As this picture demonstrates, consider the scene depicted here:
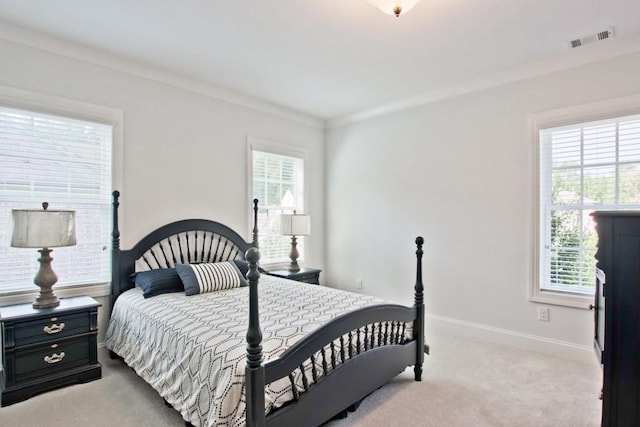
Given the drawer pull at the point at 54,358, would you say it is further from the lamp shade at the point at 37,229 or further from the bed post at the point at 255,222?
the bed post at the point at 255,222

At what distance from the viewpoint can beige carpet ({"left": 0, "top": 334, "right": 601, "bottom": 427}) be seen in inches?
88.0

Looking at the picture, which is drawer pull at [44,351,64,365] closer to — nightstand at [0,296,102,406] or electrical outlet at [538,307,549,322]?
nightstand at [0,296,102,406]

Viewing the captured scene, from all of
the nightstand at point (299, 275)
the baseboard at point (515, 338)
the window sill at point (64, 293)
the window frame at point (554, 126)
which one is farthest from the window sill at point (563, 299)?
the window sill at point (64, 293)

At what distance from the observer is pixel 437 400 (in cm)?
248

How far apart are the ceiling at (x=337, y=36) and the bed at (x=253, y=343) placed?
142 cm

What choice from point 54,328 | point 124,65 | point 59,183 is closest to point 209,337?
point 54,328

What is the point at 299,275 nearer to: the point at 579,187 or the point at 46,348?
the point at 46,348

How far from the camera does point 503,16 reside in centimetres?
259

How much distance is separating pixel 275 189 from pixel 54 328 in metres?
2.79

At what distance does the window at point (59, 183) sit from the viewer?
278cm

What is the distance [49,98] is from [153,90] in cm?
88

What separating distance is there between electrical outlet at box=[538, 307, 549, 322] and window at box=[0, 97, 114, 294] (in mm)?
4039

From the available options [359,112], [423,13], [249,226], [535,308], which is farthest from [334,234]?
[423,13]

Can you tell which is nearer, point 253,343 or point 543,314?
point 253,343
